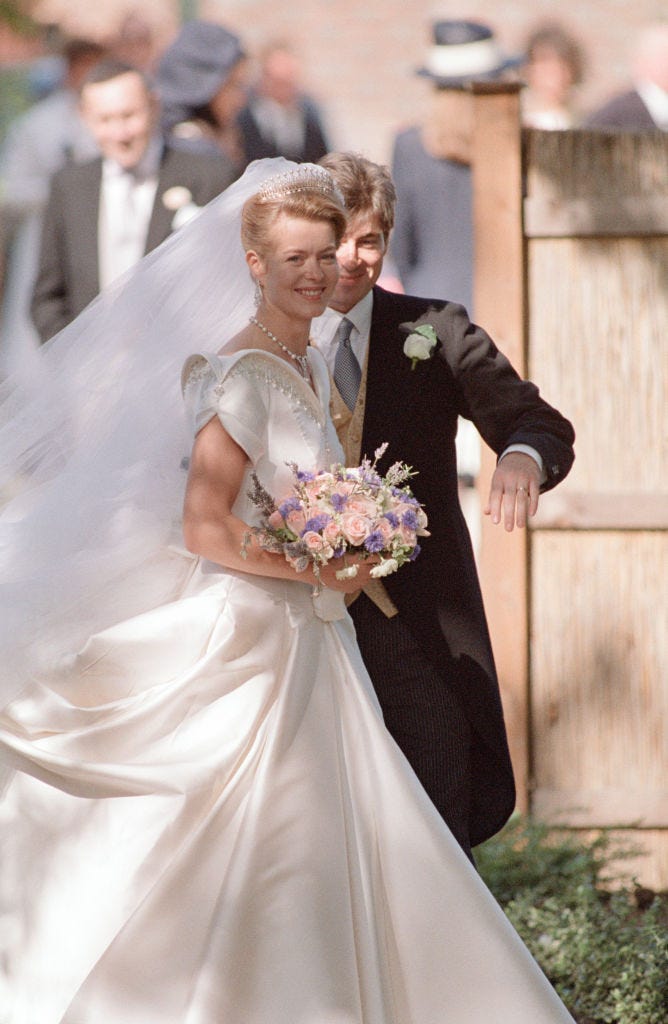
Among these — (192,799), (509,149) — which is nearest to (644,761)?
(509,149)

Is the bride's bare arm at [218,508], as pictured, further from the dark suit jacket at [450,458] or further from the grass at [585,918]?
the grass at [585,918]

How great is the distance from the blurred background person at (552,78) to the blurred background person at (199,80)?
2.19 metres

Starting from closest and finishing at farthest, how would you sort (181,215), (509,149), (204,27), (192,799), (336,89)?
(192,799), (509,149), (181,215), (204,27), (336,89)

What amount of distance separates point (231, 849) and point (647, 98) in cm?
609

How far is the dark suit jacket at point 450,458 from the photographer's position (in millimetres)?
4375

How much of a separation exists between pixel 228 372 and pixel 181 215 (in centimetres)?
357

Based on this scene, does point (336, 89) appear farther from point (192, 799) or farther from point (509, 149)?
point (192, 799)

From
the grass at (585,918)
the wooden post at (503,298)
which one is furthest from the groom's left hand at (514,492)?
the wooden post at (503,298)

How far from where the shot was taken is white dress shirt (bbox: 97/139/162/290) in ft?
24.4

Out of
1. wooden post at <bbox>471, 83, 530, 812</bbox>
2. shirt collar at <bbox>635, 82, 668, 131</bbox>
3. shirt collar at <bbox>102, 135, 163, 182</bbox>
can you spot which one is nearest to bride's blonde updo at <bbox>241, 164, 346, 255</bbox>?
wooden post at <bbox>471, 83, 530, 812</bbox>

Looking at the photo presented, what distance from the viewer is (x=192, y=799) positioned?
12.2 ft

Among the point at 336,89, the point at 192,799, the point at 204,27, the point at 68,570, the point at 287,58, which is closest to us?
the point at 192,799

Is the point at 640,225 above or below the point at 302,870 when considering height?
above

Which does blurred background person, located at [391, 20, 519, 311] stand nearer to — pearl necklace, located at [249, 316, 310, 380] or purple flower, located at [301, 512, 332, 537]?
pearl necklace, located at [249, 316, 310, 380]
